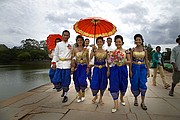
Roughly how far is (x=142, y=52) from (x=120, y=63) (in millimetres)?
581

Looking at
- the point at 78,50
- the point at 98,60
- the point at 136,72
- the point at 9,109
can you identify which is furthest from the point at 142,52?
the point at 9,109

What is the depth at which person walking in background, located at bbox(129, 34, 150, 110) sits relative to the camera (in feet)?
11.0

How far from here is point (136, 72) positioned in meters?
3.37

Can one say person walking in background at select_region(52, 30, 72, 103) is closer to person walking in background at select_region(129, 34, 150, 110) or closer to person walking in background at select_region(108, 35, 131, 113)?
person walking in background at select_region(108, 35, 131, 113)

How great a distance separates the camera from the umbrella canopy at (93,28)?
3838mm

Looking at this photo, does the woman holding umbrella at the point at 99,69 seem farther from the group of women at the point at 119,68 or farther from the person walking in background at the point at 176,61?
the person walking in background at the point at 176,61

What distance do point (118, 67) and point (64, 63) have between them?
1358 millimetres

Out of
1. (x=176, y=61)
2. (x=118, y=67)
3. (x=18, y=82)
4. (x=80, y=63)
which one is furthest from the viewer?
(x=18, y=82)

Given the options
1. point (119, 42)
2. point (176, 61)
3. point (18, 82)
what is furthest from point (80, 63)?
point (18, 82)

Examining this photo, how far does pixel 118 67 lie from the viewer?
332 centimetres

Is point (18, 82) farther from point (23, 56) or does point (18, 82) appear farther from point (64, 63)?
point (23, 56)

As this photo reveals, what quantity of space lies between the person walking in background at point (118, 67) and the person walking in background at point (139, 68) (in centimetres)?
19

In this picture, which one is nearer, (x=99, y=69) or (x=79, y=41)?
(x=99, y=69)

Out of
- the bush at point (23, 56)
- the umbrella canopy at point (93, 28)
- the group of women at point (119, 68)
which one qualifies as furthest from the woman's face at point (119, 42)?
the bush at point (23, 56)
